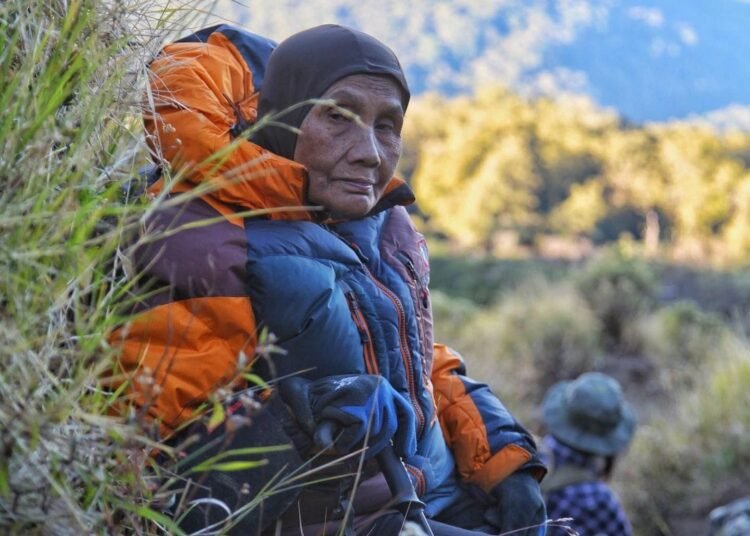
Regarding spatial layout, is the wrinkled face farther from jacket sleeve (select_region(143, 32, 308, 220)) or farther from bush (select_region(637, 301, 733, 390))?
bush (select_region(637, 301, 733, 390))

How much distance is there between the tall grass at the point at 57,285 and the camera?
4.56ft

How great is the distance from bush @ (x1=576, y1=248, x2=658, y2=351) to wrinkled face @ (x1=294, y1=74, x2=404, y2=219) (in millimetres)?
12940

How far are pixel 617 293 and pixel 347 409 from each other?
45.4 feet

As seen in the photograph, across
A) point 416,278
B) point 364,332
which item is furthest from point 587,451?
point 364,332

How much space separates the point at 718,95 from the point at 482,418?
160122mm

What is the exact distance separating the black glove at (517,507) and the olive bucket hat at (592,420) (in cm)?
303

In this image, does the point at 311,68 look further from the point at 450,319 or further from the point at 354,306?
the point at 450,319

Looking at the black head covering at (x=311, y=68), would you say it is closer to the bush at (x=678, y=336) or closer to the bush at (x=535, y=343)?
the bush at (x=535, y=343)

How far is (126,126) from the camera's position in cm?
188

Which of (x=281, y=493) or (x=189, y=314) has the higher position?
(x=189, y=314)

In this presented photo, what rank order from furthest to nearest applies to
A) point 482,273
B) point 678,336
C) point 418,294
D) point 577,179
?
1. point 577,179
2. point 482,273
3. point 678,336
4. point 418,294

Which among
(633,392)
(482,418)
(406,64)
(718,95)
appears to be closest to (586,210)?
(633,392)

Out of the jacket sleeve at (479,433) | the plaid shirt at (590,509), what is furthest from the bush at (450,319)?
the jacket sleeve at (479,433)

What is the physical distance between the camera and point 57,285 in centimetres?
150
